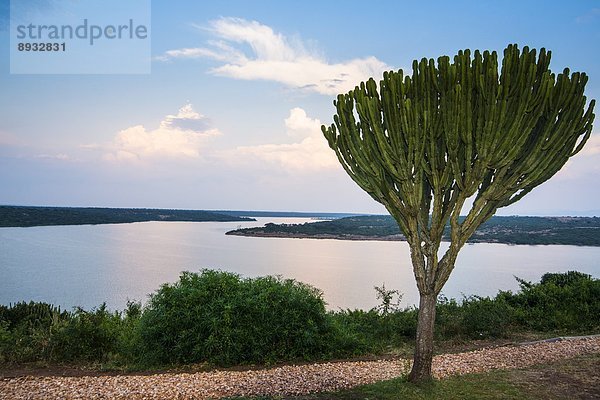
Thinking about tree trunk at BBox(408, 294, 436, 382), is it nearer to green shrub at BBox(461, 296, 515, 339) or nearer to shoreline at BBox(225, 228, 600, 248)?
green shrub at BBox(461, 296, 515, 339)

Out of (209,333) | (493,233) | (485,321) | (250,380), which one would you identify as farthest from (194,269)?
(493,233)

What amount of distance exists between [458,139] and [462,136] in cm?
7

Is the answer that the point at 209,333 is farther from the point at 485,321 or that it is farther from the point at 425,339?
the point at 485,321

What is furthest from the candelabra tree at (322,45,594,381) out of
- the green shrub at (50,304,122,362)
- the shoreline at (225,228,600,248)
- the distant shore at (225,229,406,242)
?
the distant shore at (225,229,406,242)

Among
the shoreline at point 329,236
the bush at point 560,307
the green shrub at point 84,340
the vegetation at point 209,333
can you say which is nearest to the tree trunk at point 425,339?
the vegetation at point 209,333

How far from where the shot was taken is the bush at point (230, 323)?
8258 mm

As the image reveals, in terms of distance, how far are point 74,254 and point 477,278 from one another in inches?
1211

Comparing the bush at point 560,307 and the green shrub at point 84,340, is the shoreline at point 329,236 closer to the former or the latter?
the bush at point 560,307

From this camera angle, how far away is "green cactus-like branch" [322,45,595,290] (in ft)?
21.1

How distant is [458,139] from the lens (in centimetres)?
652

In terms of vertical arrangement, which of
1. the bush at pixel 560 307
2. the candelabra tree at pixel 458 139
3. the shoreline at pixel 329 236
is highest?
the candelabra tree at pixel 458 139

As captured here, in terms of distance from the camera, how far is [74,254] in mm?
39125

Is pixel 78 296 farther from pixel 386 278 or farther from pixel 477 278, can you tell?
pixel 477 278

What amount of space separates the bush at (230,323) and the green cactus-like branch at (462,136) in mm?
2913
